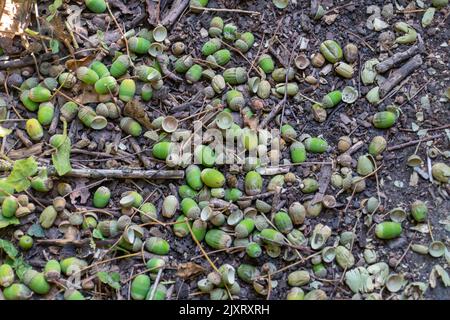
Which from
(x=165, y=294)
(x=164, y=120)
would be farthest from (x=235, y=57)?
(x=165, y=294)

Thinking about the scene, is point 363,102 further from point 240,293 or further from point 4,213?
point 4,213

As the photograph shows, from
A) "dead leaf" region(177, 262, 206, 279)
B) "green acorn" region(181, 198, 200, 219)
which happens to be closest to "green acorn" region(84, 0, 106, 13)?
Result: "green acorn" region(181, 198, 200, 219)

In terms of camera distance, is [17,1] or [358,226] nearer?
[358,226]

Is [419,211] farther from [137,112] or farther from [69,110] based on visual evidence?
[69,110]

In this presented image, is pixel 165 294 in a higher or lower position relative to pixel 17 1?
lower

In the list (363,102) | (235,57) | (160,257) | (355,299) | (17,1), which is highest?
(17,1)

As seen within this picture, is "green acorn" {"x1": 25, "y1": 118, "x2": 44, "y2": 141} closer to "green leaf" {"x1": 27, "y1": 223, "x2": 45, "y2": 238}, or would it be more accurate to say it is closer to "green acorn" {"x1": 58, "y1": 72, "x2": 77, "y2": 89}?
"green acorn" {"x1": 58, "y1": 72, "x2": 77, "y2": 89}

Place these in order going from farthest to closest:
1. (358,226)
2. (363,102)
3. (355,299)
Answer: (363,102), (358,226), (355,299)
